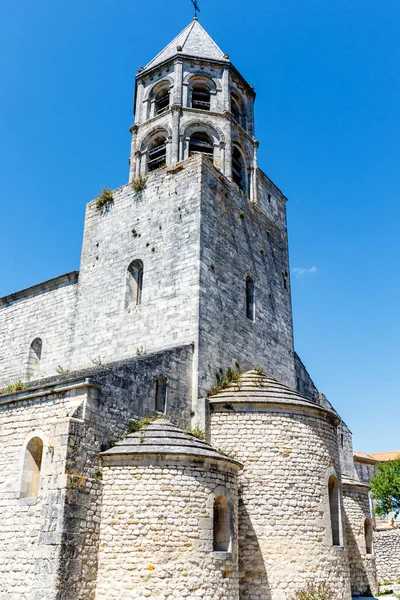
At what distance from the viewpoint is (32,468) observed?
11.2 meters

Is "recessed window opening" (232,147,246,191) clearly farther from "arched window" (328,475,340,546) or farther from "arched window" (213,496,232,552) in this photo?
"arched window" (213,496,232,552)

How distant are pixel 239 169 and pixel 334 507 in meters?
11.2

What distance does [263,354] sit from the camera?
1706 cm

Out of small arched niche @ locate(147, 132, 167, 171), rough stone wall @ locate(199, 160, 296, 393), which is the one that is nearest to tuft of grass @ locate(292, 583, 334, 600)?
rough stone wall @ locate(199, 160, 296, 393)

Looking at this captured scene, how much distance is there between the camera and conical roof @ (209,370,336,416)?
43.8ft

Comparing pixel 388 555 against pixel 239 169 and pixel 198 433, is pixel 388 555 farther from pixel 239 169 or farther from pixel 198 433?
pixel 239 169

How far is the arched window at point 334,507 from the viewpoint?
13.2m

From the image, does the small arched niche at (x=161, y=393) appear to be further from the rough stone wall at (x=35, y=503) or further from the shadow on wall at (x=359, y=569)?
the shadow on wall at (x=359, y=569)

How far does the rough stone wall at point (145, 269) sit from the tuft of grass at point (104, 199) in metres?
0.20

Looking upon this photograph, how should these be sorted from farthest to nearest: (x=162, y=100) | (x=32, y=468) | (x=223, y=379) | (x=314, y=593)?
1. (x=162, y=100)
2. (x=223, y=379)
3. (x=314, y=593)
4. (x=32, y=468)

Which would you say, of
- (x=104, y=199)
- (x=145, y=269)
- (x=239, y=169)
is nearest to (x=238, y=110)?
(x=239, y=169)

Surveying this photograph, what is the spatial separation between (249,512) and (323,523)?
5.61ft

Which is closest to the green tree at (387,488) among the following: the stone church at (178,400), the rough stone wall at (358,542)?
the stone church at (178,400)

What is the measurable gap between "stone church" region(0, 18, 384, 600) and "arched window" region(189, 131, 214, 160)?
8 cm
